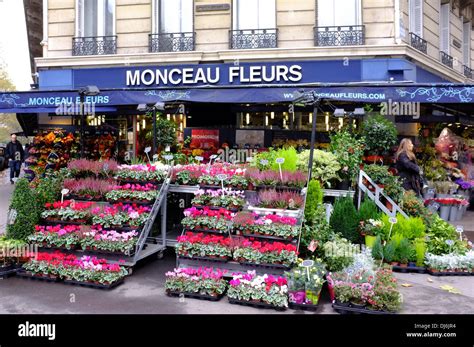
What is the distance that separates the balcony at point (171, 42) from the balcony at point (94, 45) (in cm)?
145

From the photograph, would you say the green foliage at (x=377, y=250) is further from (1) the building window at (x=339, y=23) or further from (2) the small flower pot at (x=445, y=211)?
(1) the building window at (x=339, y=23)

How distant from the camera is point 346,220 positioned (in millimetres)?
8305

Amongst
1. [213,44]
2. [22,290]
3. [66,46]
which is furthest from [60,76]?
[22,290]

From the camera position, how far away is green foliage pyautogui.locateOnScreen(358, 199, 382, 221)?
27.2 ft

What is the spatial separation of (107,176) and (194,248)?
2.64 meters

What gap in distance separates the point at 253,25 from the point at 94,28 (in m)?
5.81

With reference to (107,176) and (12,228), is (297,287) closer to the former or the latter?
(107,176)

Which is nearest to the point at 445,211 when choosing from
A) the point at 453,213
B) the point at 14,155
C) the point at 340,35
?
the point at 453,213

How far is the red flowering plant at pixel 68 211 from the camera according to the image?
7391 mm

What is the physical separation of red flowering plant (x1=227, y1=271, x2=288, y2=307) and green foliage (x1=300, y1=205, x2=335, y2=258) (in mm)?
1139

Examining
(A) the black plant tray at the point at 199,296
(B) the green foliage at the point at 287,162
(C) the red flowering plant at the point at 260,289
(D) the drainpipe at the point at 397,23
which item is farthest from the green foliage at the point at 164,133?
(D) the drainpipe at the point at 397,23

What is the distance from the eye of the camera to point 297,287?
5695mm
